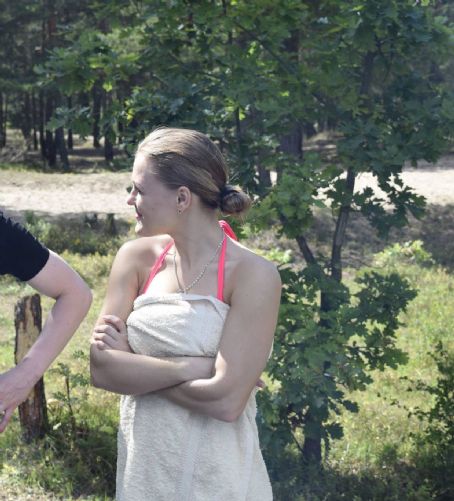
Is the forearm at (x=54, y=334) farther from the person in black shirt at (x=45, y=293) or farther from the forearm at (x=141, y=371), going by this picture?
the forearm at (x=141, y=371)

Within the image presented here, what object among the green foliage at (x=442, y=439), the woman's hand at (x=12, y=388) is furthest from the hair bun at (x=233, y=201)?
the green foliage at (x=442, y=439)

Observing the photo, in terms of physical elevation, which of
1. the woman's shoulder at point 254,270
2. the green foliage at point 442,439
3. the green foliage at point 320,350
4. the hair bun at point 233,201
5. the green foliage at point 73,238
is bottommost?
the green foliage at point 73,238

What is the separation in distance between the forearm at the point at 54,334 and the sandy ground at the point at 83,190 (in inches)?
636

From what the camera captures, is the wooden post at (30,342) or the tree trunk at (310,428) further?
→ the wooden post at (30,342)

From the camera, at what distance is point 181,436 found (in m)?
2.55

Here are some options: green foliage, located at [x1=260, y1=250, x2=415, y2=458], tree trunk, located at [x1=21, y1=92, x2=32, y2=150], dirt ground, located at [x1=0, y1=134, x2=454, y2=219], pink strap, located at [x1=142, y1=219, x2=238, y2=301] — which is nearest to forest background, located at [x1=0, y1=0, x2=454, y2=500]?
green foliage, located at [x1=260, y1=250, x2=415, y2=458]

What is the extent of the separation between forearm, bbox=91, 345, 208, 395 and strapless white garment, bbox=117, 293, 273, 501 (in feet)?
0.13

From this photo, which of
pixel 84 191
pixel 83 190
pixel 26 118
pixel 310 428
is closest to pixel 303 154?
pixel 310 428

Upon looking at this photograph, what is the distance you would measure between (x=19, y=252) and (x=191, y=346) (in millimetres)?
549

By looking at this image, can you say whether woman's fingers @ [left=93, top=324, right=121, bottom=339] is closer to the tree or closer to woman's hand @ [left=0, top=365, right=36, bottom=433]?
woman's hand @ [left=0, top=365, right=36, bottom=433]

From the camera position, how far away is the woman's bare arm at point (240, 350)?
250 cm

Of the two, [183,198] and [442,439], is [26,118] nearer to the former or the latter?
[442,439]

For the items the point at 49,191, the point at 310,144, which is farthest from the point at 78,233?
the point at 310,144

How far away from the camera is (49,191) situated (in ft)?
77.5
